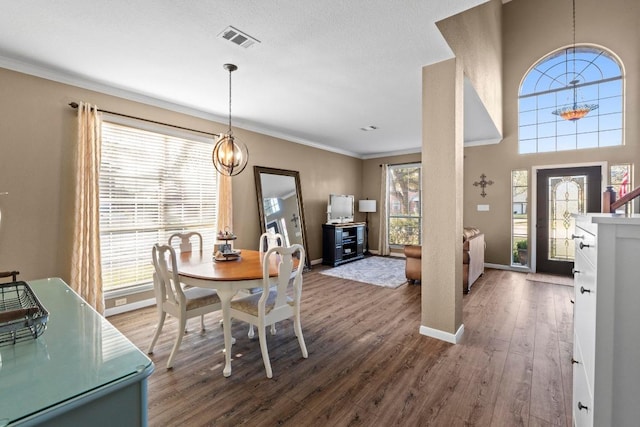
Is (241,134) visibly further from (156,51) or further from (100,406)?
(100,406)

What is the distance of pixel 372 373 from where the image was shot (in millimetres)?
2291

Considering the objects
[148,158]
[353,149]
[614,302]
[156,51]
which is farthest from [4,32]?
[353,149]

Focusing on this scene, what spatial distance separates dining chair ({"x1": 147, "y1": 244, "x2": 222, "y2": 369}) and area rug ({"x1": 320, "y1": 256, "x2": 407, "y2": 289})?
2.93 metres

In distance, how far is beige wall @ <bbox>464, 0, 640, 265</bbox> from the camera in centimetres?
496

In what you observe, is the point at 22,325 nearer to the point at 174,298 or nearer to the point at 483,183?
the point at 174,298

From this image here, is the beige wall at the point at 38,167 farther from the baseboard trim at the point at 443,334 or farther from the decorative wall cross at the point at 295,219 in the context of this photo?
the baseboard trim at the point at 443,334

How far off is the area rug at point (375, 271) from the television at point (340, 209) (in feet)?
3.38

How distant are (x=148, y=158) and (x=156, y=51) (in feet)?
5.12

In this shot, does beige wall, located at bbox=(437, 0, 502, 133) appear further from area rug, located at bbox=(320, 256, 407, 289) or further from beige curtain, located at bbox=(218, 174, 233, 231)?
beige curtain, located at bbox=(218, 174, 233, 231)

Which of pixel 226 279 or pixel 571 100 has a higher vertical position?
pixel 571 100

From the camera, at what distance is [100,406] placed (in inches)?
27.1

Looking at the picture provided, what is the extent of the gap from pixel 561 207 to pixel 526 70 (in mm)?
2838

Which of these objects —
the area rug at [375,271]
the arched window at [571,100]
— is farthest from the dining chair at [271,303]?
the arched window at [571,100]

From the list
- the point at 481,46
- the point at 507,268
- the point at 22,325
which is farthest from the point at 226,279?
the point at 507,268
